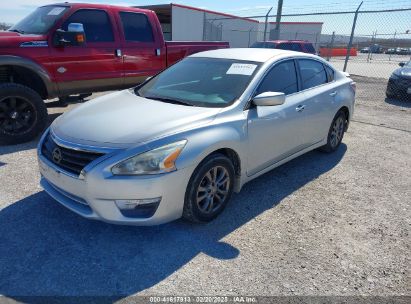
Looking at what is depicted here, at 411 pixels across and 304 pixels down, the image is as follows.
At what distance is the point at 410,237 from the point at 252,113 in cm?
192

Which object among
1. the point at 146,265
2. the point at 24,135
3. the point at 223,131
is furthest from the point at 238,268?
the point at 24,135

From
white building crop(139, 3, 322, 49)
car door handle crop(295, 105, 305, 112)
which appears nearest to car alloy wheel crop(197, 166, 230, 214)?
car door handle crop(295, 105, 305, 112)

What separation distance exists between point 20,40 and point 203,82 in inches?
123

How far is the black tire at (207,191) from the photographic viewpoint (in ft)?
9.74

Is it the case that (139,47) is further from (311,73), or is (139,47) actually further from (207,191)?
(207,191)

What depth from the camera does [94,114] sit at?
3.33 metres

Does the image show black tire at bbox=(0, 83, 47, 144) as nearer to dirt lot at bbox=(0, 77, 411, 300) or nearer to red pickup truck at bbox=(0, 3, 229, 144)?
red pickup truck at bbox=(0, 3, 229, 144)

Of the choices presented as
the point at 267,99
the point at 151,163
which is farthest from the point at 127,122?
the point at 267,99

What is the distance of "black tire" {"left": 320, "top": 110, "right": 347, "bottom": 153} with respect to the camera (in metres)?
5.14

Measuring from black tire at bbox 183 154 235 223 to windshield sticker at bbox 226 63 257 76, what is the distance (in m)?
1.06

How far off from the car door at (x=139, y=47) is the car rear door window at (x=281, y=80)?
3.24 metres

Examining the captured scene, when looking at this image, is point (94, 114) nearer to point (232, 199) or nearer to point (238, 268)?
point (232, 199)

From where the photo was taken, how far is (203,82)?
3838 mm

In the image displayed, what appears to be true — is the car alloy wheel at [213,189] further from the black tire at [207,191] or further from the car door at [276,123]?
the car door at [276,123]
